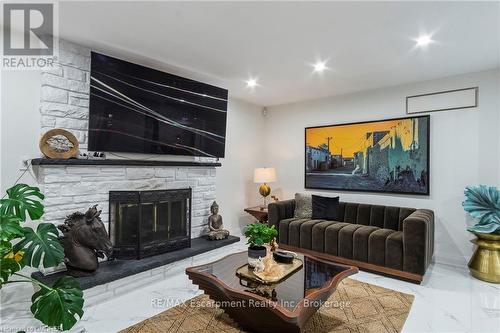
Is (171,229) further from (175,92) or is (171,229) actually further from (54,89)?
(54,89)

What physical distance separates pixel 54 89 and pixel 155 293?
7.24 ft

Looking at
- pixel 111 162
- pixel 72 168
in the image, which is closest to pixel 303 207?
pixel 111 162

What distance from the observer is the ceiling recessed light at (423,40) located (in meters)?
2.58

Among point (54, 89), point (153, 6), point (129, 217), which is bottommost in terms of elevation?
point (129, 217)

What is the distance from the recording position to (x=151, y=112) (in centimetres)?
321

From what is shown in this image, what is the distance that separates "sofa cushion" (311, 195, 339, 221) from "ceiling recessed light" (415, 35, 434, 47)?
88.7 inches

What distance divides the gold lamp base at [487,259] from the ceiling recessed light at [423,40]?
215 centimetres

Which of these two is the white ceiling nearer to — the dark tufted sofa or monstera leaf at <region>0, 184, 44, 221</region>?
monstera leaf at <region>0, 184, 44, 221</region>

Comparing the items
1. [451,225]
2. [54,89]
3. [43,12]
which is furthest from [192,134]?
[451,225]

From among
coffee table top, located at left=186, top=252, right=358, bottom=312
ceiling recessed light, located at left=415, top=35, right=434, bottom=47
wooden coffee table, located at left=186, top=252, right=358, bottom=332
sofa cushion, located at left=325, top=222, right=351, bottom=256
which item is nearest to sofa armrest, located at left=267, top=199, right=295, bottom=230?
sofa cushion, located at left=325, top=222, right=351, bottom=256

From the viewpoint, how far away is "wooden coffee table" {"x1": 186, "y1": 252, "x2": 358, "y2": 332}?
5.82ft

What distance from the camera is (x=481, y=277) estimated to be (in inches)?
121

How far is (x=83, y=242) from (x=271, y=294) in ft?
5.98

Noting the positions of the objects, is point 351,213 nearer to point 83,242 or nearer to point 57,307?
point 83,242
